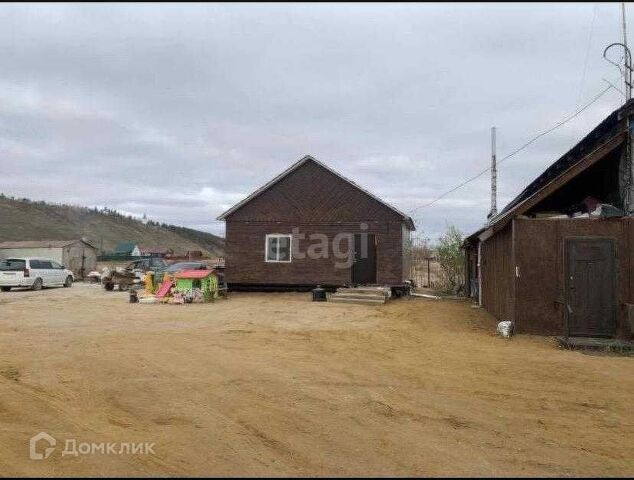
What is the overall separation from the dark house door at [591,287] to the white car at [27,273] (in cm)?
2343

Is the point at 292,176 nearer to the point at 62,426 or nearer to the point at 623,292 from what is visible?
the point at 623,292

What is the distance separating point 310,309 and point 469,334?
608 centimetres

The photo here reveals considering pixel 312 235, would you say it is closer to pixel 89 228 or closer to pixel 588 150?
pixel 588 150

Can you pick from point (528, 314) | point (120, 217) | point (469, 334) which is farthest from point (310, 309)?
point (120, 217)

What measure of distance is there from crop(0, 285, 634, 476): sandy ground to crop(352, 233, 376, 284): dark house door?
34.5ft

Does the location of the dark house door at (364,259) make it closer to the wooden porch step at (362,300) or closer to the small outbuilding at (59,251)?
the wooden porch step at (362,300)

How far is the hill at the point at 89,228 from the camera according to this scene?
60.9 metres

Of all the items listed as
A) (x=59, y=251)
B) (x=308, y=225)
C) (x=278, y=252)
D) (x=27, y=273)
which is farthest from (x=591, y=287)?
(x=59, y=251)

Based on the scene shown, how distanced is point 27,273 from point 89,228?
56.9m

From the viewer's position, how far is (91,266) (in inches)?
1462

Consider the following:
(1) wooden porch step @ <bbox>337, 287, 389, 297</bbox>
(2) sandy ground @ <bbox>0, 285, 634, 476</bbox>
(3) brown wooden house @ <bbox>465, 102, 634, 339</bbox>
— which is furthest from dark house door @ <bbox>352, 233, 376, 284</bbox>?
(2) sandy ground @ <bbox>0, 285, 634, 476</bbox>

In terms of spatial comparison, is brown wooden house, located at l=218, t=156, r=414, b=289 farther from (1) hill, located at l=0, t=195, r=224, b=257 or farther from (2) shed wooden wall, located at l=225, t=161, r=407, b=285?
(1) hill, located at l=0, t=195, r=224, b=257

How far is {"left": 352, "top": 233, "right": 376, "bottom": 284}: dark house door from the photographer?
21500mm

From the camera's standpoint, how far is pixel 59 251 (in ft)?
110
